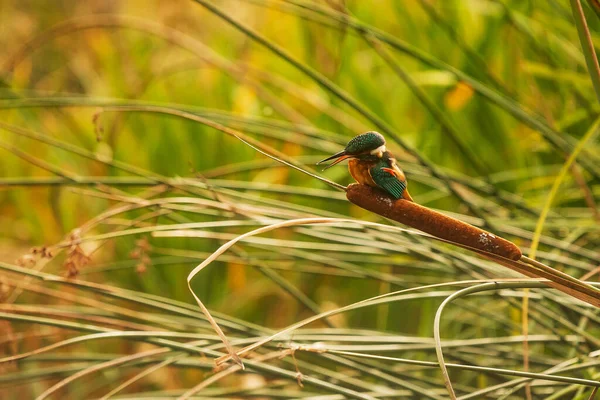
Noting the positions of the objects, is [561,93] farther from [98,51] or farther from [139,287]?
[98,51]

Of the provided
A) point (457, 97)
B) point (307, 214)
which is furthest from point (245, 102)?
point (307, 214)

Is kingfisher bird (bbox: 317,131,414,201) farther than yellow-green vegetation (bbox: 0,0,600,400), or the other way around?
yellow-green vegetation (bbox: 0,0,600,400)

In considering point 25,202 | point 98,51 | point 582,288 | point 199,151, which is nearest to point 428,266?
point 582,288

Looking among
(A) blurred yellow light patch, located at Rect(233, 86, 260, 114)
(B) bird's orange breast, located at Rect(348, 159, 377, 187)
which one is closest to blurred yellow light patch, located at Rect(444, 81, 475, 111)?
(A) blurred yellow light patch, located at Rect(233, 86, 260, 114)

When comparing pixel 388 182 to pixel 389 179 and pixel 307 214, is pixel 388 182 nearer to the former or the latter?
pixel 389 179

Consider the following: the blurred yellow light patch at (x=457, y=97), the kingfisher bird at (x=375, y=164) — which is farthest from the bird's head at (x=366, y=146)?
the blurred yellow light patch at (x=457, y=97)

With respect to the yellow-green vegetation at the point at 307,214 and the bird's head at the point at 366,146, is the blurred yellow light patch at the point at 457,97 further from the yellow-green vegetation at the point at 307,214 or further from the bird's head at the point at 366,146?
the bird's head at the point at 366,146

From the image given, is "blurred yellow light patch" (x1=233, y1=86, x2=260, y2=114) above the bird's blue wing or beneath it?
above

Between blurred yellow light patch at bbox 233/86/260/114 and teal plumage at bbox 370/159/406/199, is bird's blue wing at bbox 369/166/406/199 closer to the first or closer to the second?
teal plumage at bbox 370/159/406/199
